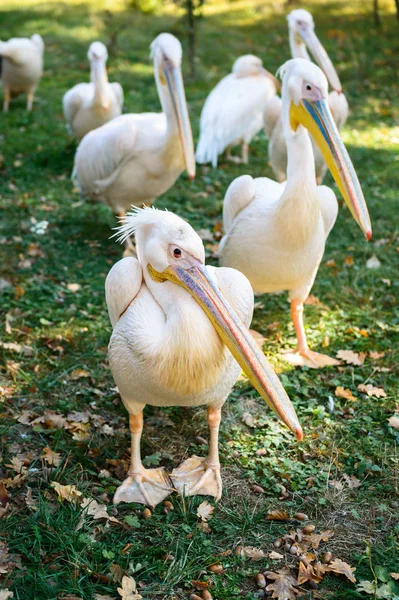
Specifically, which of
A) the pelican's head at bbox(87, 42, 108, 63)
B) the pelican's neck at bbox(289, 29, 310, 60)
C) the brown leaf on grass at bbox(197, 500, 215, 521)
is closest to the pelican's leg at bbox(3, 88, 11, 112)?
the pelican's head at bbox(87, 42, 108, 63)

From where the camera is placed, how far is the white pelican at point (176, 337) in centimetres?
263

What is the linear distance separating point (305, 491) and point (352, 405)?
2.42 ft

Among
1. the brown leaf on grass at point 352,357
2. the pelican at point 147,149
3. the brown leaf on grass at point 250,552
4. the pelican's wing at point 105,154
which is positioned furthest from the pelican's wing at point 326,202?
the brown leaf on grass at point 250,552

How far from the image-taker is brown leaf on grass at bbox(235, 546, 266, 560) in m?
2.70

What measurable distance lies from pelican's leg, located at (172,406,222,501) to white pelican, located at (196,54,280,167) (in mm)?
4297

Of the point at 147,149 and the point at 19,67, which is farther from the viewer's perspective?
the point at 19,67

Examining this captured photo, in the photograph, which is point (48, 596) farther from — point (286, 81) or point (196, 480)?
point (286, 81)

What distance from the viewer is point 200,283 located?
8.80ft

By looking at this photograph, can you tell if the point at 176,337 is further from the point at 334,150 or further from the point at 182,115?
the point at 182,115

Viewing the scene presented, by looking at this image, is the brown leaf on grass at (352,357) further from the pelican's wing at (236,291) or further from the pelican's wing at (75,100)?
the pelican's wing at (75,100)

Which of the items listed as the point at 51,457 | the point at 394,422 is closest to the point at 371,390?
the point at 394,422

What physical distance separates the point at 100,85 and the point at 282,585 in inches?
203

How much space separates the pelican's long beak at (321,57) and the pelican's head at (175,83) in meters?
1.29

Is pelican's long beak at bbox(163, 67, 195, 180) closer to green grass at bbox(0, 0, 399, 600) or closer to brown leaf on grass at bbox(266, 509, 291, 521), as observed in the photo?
green grass at bbox(0, 0, 399, 600)
